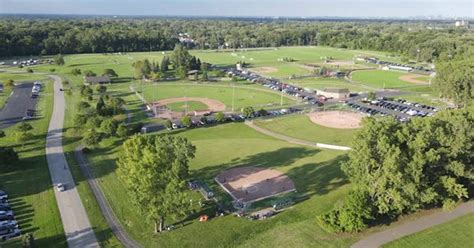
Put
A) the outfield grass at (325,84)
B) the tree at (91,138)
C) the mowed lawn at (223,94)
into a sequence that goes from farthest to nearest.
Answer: the outfield grass at (325,84), the mowed lawn at (223,94), the tree at (91,138)

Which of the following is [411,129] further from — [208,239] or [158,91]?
[158,91]

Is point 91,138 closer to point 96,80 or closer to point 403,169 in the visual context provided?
point 403,169

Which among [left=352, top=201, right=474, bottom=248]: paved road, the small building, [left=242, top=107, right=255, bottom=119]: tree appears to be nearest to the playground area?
[left=242, top=107, right=255, bottom=119]: tree

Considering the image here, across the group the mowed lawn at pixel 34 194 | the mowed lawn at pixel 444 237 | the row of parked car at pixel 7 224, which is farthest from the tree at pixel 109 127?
the mowed lawn at pixel 444 237

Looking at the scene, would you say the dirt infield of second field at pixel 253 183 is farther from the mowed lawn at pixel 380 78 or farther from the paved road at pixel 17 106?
the mowed lawn at pixel 380 78

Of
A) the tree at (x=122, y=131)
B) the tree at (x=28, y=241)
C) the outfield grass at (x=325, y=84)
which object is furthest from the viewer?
the outfield grass at (x=325, y=84)

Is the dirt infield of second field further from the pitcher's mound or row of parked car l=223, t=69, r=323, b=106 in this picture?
row of parked car l=223, t=69, r=323, b=106
